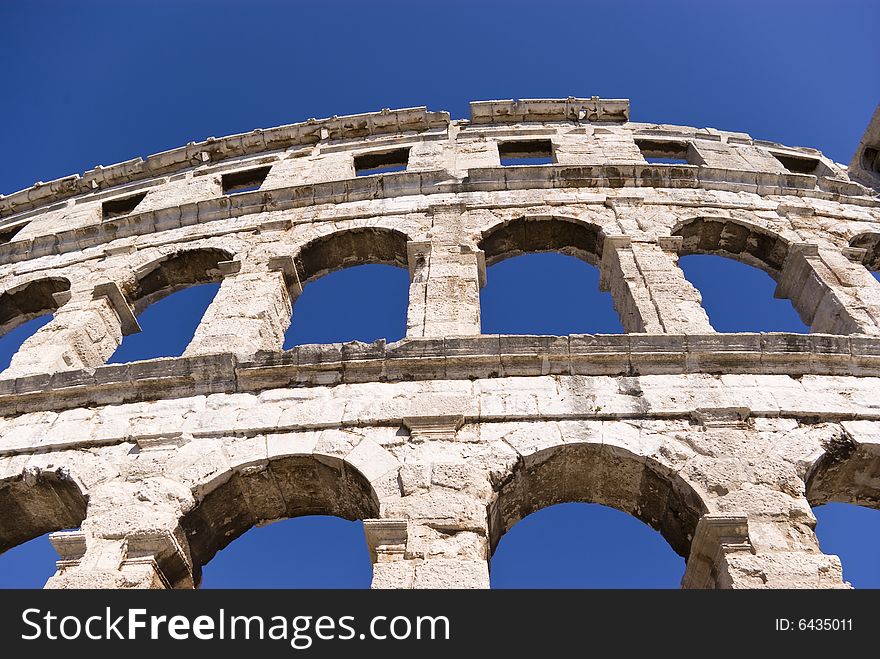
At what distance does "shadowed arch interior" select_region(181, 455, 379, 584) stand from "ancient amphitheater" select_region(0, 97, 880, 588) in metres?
0.02

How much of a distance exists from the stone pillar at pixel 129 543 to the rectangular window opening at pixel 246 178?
962 cm

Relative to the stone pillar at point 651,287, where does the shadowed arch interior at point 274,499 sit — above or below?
below

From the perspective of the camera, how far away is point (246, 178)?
50.1 feet

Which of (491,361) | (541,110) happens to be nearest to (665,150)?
(541,110)

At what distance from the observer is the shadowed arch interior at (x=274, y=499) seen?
6656 mm

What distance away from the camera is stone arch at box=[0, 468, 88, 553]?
702 cm

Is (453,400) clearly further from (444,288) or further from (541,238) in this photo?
(541,238)

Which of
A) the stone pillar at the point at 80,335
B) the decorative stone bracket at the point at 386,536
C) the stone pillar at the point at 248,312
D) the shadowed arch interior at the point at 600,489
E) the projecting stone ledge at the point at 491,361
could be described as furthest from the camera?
the stone pillar at the point at 80,335

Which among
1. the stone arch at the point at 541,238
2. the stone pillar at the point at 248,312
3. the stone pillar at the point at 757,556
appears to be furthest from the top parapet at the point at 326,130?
the stone pillar at the point at 757,556

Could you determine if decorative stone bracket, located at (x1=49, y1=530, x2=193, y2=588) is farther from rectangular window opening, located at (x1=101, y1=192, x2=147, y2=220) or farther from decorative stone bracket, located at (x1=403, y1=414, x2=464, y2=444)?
rectangular window opening, located at (x1=101, y1=192, x2=147, y2=220)

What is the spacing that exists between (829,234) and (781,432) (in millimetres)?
5406

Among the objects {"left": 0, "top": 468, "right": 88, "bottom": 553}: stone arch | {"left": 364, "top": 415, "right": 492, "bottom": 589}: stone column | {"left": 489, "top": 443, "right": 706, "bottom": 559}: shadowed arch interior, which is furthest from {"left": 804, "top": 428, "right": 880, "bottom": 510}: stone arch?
{"left": 0, "top": 468, "right": 88, "bottom": 553}: stone arch

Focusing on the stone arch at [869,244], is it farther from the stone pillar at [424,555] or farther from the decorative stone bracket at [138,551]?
the decorative stone bracket at [138,551]
